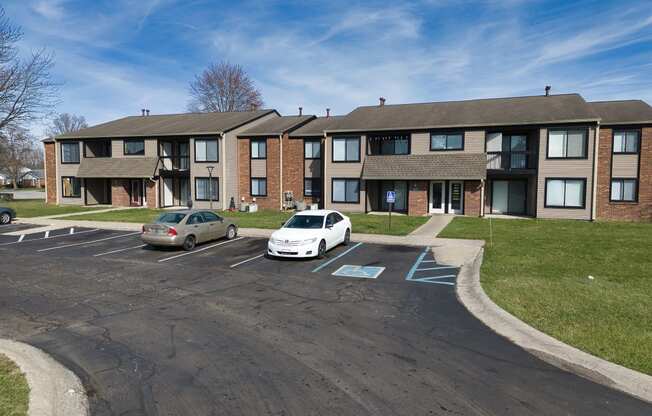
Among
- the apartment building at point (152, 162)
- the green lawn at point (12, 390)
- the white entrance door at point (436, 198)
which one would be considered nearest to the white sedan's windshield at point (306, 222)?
the green lawn at point (12, 390)

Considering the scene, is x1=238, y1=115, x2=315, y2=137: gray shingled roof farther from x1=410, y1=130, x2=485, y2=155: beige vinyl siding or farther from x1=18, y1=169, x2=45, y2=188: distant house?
x1=18, y1=169, x2=45, y2=188: distant house

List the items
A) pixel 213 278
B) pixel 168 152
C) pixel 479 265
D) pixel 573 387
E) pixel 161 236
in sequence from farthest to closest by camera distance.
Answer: pixel 168 152
pixel 161 236
pixel 479 265
pixel 213 278
pixel 573 387

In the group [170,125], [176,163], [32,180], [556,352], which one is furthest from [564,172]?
[32,180]

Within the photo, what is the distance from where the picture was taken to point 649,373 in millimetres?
5488

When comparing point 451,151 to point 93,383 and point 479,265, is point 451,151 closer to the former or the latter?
point 479,265

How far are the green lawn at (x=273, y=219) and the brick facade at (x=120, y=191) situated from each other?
14.7 feet

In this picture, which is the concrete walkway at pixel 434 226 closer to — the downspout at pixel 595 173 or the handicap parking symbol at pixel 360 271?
the handicap parking symbol at pixel 360 271

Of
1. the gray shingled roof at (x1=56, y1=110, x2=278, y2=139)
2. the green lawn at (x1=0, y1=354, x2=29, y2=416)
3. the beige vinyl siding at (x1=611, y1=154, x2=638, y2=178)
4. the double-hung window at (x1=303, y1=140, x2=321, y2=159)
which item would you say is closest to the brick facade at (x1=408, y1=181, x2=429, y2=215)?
the double-hung window at (x1=303, y1=140, x2=321, y2=159)

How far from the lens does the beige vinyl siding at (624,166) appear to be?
934 inches

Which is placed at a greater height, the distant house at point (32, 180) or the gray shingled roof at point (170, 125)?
the gray shingled roof at point (170, 125)

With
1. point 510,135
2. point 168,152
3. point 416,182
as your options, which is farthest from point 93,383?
point 168,152

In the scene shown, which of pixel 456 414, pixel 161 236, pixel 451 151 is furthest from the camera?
pixel 451 151

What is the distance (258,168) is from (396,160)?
33.2ft

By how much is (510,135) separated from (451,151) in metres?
3.89
